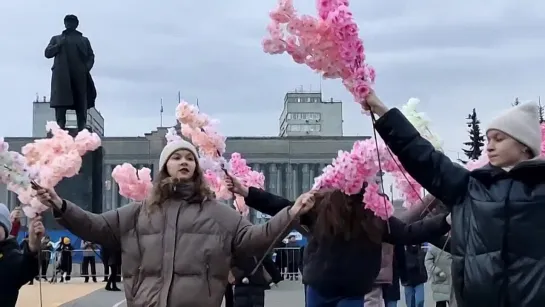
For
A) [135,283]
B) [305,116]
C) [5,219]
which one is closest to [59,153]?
[5,219]

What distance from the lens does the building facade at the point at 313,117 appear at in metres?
93.9

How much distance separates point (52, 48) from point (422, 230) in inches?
495

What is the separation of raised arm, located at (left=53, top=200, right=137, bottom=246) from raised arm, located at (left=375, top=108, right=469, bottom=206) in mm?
1778

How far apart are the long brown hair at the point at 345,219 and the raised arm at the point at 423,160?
2304mm

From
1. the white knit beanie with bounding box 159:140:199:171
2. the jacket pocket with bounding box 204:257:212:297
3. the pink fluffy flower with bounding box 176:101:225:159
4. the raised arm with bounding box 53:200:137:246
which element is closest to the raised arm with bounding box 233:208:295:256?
the jacket pocket with bounding box 204:257:212:297

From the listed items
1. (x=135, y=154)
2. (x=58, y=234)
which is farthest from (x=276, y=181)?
(x=58, y=234)

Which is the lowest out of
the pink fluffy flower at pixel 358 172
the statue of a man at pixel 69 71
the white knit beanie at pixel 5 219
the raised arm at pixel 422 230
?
the raised arm at pixel 422 230

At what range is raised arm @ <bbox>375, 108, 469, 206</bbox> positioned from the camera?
4.31 meters

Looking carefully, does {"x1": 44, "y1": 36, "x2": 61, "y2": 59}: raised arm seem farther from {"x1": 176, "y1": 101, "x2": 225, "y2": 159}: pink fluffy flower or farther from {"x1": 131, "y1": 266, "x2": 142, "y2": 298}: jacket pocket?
{"x1": 131, "y1": 266, "x2": 142, "y2": 298}: jacket pocket

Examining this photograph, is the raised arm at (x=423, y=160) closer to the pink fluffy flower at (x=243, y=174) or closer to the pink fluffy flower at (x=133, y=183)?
the pink fluffy flower at (x=243, y=174)

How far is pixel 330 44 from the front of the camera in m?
4.89

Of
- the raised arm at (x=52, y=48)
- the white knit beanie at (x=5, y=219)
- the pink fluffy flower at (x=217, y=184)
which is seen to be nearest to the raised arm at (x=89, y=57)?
the raised arm at (x=52, y=48)

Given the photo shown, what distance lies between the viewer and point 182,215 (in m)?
5.20

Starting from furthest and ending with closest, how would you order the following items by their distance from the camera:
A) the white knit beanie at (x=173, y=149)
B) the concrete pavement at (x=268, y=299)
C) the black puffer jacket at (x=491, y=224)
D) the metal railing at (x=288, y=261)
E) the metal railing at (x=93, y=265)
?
the metal railing at (x=288, y=261) < the metal railing at (x=93, y=265) < the concrete pavement at (x=268, y=299) < the white knit beanie at (x=173, y=149) < the black puffer jacket at (x=491, y=224)
